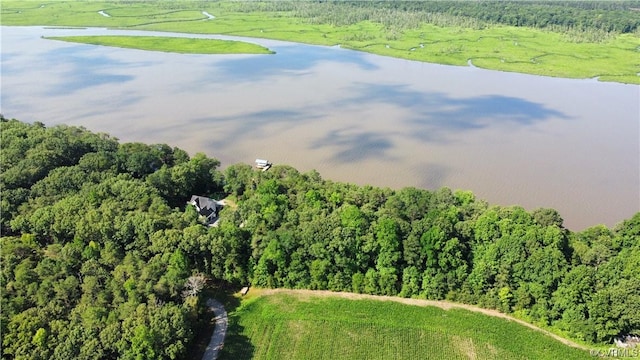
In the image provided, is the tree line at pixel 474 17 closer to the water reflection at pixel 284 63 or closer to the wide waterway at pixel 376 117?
the water reflection at pixel 284 63

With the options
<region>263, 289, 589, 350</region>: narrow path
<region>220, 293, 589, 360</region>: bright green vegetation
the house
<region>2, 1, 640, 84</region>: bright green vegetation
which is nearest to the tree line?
<region>2, 1, 640, 84</region>: bright green vegetation

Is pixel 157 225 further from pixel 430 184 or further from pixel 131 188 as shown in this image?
pixel 430 184

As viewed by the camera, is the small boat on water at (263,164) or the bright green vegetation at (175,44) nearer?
the small boat on water at (263,164)

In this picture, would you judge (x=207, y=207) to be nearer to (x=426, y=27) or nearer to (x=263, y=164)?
(x=263, y=164)

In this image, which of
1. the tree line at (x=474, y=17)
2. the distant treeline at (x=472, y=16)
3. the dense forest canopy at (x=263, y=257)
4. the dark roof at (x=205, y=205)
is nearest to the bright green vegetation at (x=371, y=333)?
the dense forest canopy at (x=263, y=257)

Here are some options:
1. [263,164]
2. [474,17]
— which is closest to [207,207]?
[263,164]

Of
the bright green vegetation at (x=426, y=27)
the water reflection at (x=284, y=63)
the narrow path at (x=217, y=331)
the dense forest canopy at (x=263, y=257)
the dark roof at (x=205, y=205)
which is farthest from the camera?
the bright green vegetation at (x=426, y=27)
